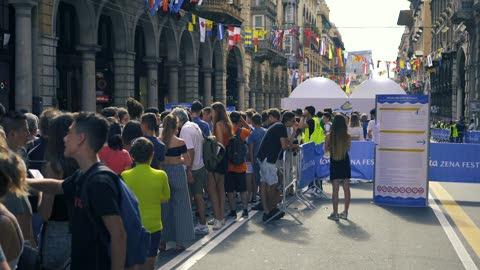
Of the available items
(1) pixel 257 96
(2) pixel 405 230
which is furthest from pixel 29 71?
(1) pixel 257 96

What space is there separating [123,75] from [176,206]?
18.5 metres

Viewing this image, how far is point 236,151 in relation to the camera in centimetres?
975

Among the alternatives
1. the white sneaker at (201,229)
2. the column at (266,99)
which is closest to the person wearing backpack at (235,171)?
the white sneaker at (201,229)

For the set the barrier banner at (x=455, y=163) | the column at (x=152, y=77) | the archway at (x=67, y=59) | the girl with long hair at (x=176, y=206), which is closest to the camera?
the girl with long hair at (x=176, y=206)

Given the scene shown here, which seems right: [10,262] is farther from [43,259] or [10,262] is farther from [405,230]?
[405,230]

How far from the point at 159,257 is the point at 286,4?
192 ft

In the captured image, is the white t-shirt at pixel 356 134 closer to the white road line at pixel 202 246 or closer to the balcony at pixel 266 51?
the white road line at pixel 202 246

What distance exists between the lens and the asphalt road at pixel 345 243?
6969 mm

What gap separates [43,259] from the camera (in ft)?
12.6

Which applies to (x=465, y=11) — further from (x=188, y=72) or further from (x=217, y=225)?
(x=217, y=225)

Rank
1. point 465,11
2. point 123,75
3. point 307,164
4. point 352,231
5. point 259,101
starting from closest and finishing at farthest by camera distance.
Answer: point 352,231, point 307,164, point 123,75, point 465,11, point 259,101

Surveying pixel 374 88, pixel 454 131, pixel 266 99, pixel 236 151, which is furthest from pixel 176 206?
pixel 266 99

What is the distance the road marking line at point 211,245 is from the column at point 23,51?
33.1 feet

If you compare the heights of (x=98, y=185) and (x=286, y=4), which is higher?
(x=286, y=4)
